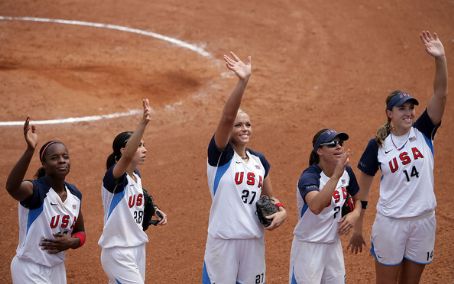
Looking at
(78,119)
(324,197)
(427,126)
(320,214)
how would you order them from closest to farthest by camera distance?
(324,197)
(320,214)
(427,126)
(78,119)

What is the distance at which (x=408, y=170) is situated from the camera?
700cm

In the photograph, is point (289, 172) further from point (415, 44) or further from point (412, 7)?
point (412, 7)

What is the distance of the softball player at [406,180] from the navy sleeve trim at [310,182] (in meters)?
0.73

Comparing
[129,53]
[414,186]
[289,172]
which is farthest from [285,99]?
[414,186]

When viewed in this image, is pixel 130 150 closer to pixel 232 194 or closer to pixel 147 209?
pixel 147 209

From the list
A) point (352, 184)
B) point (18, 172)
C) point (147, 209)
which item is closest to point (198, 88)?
point (147, 209)

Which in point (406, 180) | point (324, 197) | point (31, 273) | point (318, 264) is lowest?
point (31, 273)

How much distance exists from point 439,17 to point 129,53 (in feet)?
22.0

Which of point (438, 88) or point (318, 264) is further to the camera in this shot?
point (438, 88)

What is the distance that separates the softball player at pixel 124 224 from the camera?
6727 mm

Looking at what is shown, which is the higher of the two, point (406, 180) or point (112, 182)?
point (406, 180)

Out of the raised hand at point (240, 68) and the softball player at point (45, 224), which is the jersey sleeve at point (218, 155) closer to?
the raised hand at point (240, 68)

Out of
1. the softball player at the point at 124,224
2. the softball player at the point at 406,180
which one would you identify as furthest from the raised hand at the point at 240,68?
the softball player at the point at 406,180

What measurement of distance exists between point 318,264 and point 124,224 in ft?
5.88
